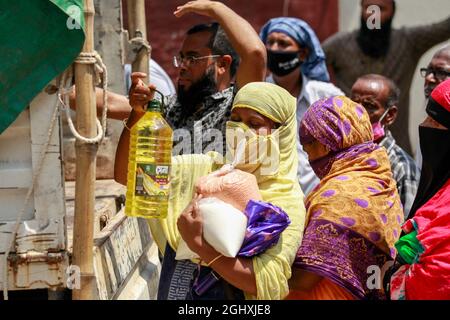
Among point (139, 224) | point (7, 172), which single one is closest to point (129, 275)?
point (139, 224)

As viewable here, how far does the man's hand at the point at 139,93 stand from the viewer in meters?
3.55

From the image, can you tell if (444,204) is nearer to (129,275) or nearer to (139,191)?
(139,191)

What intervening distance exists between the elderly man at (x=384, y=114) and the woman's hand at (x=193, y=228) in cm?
222

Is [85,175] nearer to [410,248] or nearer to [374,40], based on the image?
[410,248]

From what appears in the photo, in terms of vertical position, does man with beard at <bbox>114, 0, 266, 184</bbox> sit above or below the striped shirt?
above

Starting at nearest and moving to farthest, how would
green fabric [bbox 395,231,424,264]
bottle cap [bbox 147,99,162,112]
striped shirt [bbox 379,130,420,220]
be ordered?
green fabric [bbox 395,231,424,264], bottle cap [bbox 147,99,162,112], striped shirt [bbox 379,130,420,220]

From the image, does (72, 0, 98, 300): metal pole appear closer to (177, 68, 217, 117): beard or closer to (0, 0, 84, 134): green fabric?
(0, 0, 84, 134): green fabric

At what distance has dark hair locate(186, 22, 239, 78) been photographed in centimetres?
423

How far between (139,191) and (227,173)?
346mm

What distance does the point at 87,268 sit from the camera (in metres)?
3.47

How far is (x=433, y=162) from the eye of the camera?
3289 millimetres

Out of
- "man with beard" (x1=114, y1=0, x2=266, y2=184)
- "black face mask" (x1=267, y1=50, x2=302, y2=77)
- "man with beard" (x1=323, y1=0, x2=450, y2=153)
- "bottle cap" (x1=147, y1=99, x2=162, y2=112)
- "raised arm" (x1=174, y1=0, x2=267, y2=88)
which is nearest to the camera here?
"bottle cap" (x1=147, y1=99, x2=162, y2=112)

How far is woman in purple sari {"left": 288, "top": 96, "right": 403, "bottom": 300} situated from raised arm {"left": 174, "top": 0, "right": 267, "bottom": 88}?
0.79 meters

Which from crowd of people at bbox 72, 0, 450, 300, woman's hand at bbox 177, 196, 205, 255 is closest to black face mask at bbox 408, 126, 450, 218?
crowd of people at bbox 72, 0, 450, 300
